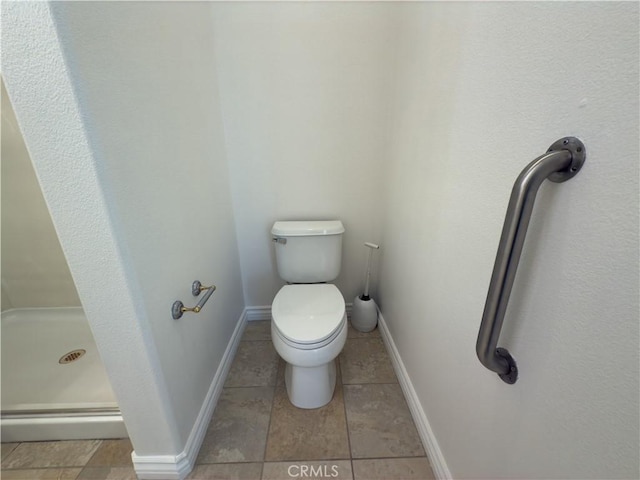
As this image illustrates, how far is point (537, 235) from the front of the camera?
1.63 ft

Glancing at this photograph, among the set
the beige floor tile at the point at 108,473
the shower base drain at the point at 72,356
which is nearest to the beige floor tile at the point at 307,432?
the beige floor tile at the point at 108,473

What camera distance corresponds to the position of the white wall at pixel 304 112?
1247mm

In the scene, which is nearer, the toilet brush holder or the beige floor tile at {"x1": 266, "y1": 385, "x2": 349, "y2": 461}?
the beige floor tile at {"x1": 266, "y1": 385, "x2": 349, "y2": 461}

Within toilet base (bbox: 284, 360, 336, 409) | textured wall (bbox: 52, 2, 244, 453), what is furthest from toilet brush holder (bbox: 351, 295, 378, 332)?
textured wall (bbox: 52, 2, 244, 453)

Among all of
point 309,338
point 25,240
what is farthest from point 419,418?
point 25,240

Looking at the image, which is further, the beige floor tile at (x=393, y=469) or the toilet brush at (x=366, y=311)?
the toilet brush at (x=366, y=311)

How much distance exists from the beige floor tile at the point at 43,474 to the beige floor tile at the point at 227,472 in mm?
446

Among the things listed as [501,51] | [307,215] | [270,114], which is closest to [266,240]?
[307,215]

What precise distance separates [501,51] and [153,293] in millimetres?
1086

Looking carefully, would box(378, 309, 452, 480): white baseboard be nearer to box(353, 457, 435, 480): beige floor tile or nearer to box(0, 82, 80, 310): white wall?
box(353, 457, 435, 480): beige floor tile

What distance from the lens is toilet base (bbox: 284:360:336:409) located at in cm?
117

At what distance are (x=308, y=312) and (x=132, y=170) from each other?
847mm

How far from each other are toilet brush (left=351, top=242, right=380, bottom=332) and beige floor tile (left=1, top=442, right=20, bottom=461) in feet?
5.37

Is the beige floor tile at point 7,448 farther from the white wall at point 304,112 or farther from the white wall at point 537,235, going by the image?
the white wall at point 537,235
